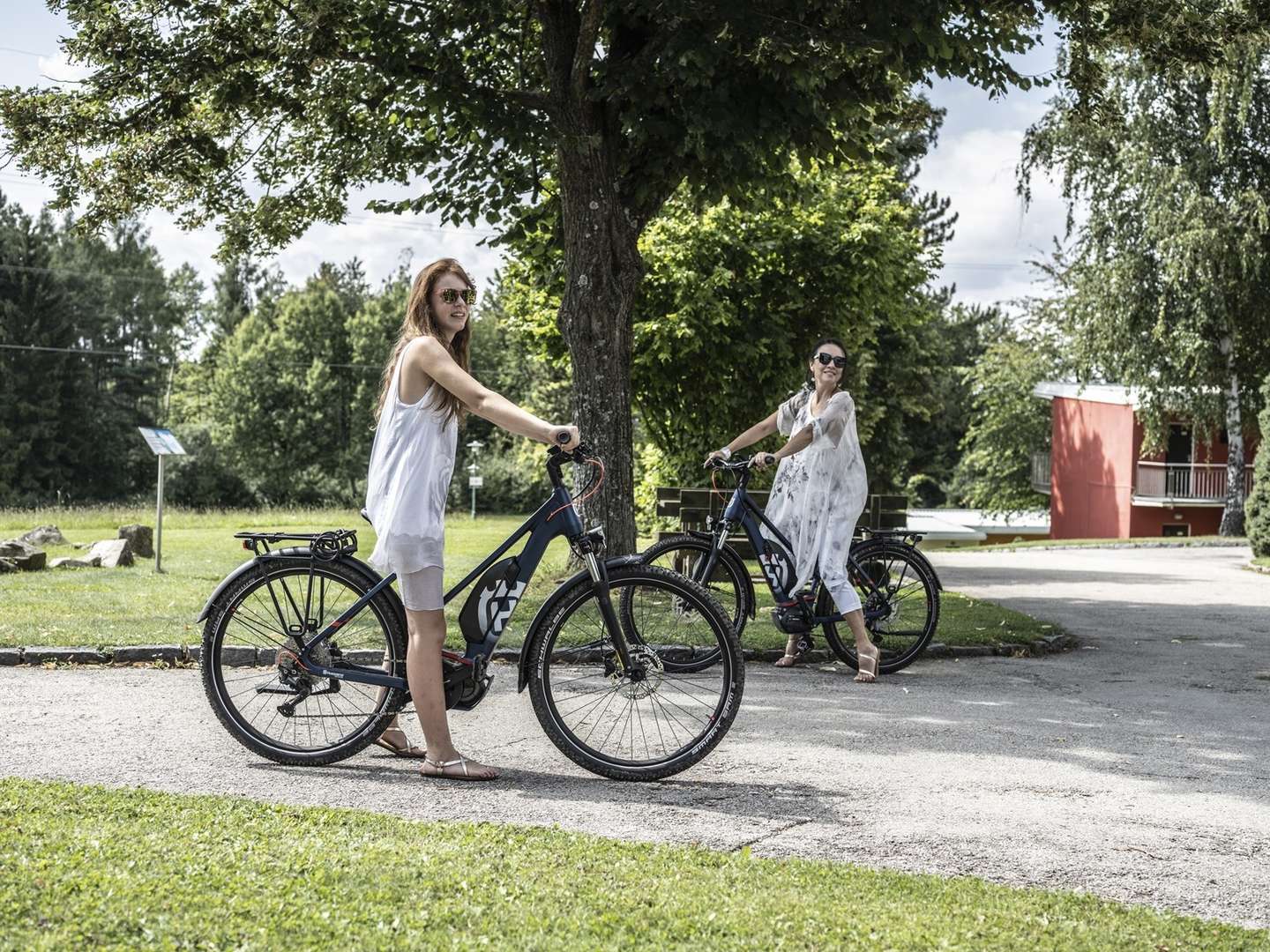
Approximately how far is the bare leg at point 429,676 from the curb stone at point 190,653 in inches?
53.7

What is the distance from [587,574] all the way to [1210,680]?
205 inches

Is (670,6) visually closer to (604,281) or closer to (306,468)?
(604,281)

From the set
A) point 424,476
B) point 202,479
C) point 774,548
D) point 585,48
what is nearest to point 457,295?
point 424,476

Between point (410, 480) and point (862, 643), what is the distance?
3.89 metres

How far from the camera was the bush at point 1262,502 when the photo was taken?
23.8 metres

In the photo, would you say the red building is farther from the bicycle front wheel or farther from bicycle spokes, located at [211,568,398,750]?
bicycle spokes, located at [211,568,398,750]

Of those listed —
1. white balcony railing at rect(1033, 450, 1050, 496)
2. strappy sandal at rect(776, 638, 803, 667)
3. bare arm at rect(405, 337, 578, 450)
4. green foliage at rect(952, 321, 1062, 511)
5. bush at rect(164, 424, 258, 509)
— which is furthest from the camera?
bush at rect(164, 424, 258, 509)

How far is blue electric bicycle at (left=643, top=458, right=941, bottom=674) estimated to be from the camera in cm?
845

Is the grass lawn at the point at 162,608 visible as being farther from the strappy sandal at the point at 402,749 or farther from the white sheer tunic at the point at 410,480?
the white sheer tunic at the point at 410,480

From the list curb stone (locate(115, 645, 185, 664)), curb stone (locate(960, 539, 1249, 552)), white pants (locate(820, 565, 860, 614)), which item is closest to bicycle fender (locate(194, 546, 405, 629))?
curb stone (locate(115, 645, 185, 664))

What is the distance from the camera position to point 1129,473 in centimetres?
4372

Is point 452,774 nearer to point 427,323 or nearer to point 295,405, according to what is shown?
point 427,323

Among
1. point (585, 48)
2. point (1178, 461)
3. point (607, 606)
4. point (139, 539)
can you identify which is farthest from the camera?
point (1178, 461)

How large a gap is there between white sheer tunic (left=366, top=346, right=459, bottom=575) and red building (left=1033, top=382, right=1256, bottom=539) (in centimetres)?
3700
